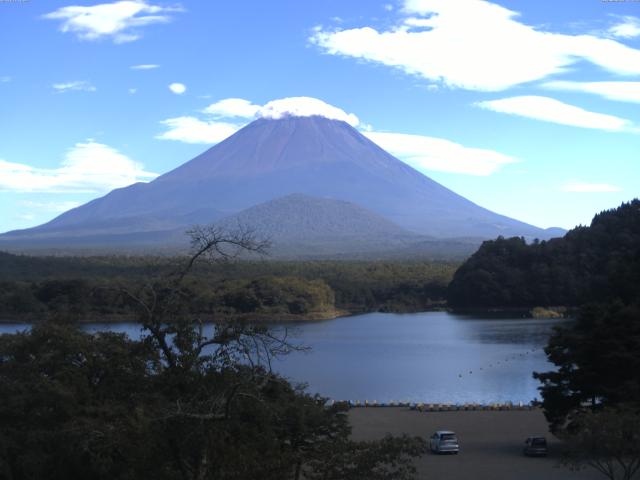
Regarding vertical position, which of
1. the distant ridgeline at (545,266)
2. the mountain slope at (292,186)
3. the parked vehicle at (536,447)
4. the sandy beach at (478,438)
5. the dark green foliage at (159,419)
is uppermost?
the mountain slope at (292,186)

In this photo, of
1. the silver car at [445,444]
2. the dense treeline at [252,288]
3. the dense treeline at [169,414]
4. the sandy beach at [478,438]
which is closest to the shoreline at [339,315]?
the dense treeline at [252,288]

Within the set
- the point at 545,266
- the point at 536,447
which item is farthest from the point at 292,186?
the point at 536,447

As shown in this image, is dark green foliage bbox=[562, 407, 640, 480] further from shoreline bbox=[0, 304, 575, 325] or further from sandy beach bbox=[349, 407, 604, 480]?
shoreline bbox=[0, 304, 575, 325]

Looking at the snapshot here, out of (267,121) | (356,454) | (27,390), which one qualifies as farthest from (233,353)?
(267,121)

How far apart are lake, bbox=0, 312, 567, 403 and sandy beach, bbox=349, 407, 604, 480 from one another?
2.67 metres

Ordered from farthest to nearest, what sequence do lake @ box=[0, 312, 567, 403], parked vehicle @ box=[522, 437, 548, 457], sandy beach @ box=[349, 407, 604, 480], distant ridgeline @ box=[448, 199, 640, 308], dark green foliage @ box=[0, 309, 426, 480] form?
distant ridgeline @ box=[448, 199, 640, 308]
lake @ box=[0, 312, 567, 403]
parked vehicle @ box=[522, 437, 548, 457]
sandy beach @ box=[349, 407, 604, 480]
dark green foliage @ box=[0, 309, 426, 480]

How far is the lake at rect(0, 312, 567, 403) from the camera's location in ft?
78.7

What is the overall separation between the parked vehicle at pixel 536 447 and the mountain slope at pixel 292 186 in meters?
137

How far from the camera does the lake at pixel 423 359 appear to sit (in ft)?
78.7

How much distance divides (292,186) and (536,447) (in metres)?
158

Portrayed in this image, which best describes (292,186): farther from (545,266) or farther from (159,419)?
(159,419)

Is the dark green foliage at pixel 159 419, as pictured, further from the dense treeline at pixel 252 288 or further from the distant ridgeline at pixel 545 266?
the distant ridgeline at pixel 545 266

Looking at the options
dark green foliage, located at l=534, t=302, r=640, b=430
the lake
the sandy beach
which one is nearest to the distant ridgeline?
the lake

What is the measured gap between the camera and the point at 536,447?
1379cm
